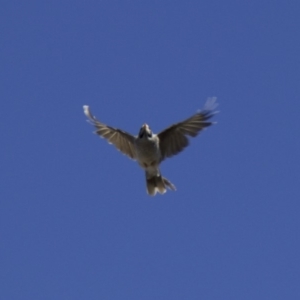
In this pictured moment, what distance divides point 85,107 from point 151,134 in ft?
6.16

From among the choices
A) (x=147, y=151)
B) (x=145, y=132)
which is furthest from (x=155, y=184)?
(x=145, y=132)

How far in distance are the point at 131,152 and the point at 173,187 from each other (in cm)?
138

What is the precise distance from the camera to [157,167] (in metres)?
79.2

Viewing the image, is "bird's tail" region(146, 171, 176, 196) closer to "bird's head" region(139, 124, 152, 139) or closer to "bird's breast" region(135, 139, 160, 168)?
"bird's breast" region(135, 139, 160, 168)

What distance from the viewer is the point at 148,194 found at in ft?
261

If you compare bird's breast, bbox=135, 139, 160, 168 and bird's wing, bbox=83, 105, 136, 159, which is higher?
bird's wing, bbox=83, 105, 136, 159

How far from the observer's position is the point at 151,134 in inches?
3100

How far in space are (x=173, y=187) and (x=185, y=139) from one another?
1534 millimetres

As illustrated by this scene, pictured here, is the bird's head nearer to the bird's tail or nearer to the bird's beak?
the bird's beak

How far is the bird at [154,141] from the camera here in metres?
78.7

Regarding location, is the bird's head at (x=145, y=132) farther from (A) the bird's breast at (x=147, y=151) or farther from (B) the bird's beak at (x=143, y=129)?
(A) the bird's breast at (x=147, y=151)

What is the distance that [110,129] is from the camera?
79.6 meters

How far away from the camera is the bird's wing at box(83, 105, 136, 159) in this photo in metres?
79.4

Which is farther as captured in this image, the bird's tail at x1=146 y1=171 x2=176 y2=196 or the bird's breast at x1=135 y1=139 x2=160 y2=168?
the bird's tail at x1=146 y1=171 x2=176 y2=196
